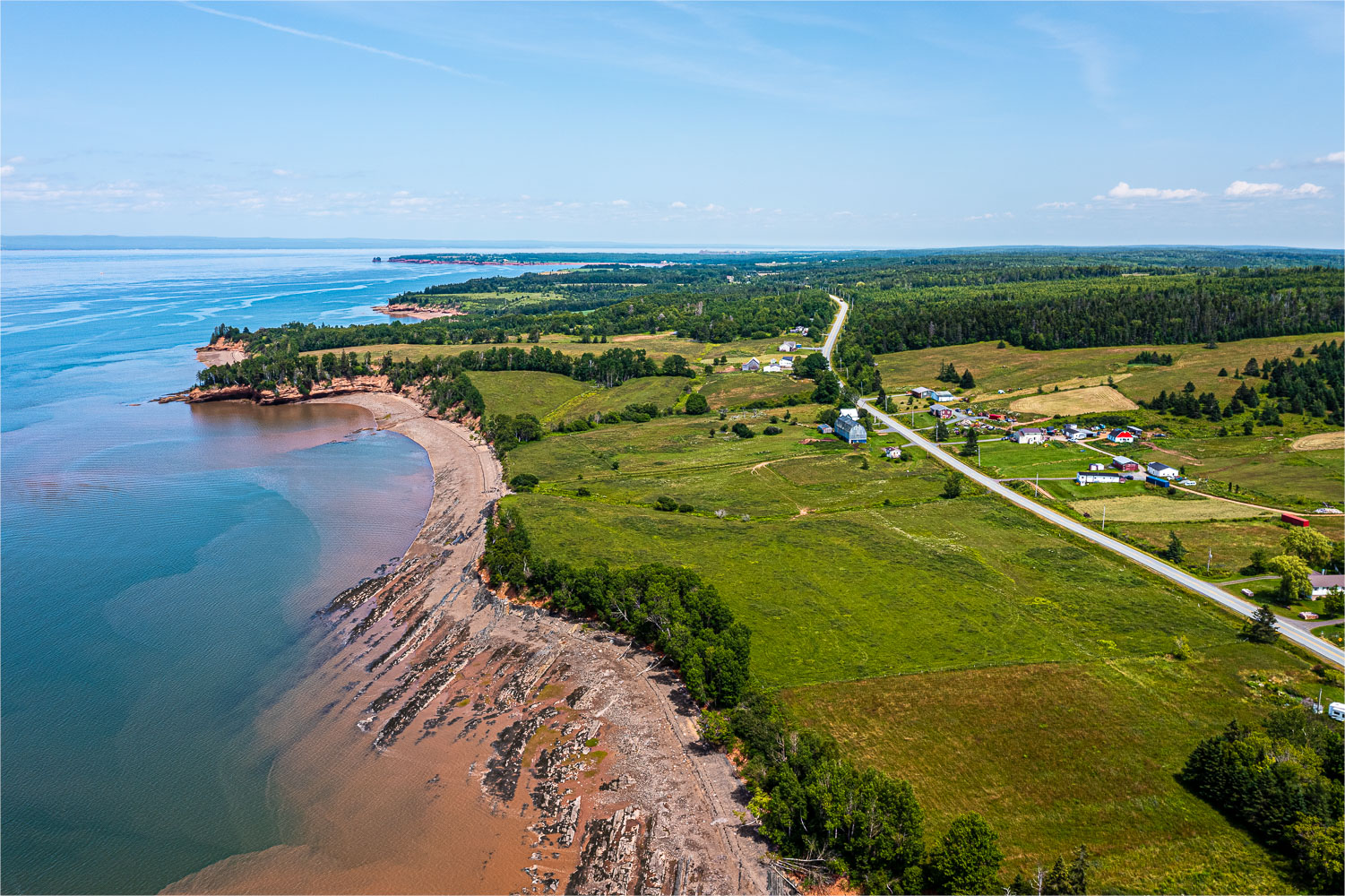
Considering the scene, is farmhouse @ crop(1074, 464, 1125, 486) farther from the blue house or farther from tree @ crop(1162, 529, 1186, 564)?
the blue house

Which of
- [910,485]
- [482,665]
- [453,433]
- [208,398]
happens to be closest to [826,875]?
[482,665]

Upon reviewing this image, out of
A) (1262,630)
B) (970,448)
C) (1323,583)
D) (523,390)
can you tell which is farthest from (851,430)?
(523,390)

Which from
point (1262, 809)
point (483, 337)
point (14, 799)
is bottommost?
point (14, 799)

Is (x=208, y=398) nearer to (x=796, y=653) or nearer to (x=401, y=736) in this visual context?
(x=401, y=736)

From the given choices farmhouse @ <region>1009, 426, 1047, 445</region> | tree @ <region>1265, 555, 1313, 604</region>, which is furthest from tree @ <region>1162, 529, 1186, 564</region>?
farmhouse @ <region>1009, 426, 1047, 445</region>

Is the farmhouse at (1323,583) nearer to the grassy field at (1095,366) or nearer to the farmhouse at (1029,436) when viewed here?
the farmhouse at (1029,436)

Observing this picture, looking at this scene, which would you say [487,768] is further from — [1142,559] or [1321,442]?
[1321,442]
